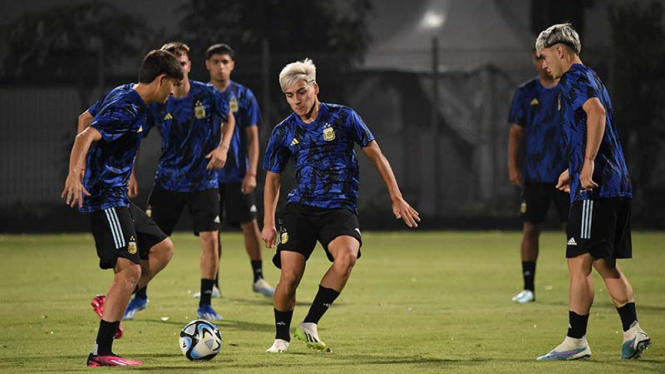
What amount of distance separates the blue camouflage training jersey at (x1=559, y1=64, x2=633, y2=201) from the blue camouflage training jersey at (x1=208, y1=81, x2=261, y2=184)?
16.7 feet

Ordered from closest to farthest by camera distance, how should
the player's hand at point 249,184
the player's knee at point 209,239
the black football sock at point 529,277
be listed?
the player's knee at point 209,239
the black football sock at point 529,277
the player's hand at point 249,184

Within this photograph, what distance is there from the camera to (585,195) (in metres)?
7.82

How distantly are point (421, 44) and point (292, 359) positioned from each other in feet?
65.7

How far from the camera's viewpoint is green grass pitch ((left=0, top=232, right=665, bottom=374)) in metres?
7.74

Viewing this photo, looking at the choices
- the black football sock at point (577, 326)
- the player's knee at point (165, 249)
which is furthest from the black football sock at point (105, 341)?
the black football sock at point (577, 326)

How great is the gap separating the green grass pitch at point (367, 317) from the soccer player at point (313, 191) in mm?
456

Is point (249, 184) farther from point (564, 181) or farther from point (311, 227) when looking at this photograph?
point (564, 181)

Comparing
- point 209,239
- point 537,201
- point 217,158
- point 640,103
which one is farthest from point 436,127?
point 217,158

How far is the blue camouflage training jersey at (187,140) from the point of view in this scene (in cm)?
1073

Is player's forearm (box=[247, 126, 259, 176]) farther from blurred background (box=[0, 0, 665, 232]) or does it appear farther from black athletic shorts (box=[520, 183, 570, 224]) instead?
blurred background (box=[0, 0, 665, 232])

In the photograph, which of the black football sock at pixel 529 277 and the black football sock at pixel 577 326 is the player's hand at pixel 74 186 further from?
the black football sock at pixel 529 277

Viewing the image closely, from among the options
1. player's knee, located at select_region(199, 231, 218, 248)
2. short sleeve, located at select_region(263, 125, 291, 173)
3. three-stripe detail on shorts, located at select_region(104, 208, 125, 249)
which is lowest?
player's knee, located at select_region(199, 231, 218, 248)

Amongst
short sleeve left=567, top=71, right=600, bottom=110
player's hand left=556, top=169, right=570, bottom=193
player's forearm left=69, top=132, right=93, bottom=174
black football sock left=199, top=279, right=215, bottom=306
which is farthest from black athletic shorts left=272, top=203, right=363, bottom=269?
black football sock left=199, top=279, right=215, bottom=306

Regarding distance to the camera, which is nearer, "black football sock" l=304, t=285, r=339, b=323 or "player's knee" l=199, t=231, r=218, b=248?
"black football sock" l=304, t=285, r=339, b=323
